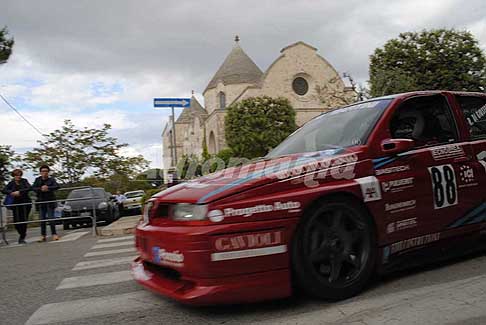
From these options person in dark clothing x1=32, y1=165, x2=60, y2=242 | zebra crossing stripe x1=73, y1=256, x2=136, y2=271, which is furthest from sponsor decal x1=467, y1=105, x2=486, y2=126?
person in dark clothing x1=32, y1=165, x2=60, y2=242

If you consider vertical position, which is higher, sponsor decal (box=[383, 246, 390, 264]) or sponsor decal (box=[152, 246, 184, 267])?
sponsor decal (box=[152, 246, 184, 267])

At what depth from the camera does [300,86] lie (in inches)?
2502

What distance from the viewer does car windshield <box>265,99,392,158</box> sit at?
166 inches

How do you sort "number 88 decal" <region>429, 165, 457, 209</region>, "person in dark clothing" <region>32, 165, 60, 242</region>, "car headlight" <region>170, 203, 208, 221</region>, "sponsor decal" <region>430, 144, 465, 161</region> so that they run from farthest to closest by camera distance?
"person in dark clothing" <region>32, 165, 60, 242</region>
"sponsor decal" <region>430, 144, 465, 161</region>
"number 88 decal" <region>429, 165, 457, 209</region>
"car headlight" <region>170, 203, 208, 221</region>

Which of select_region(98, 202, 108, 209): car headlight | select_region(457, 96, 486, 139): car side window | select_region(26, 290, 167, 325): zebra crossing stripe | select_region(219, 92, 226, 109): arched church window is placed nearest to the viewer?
select_region(26, 290, 167, 325): zebra crossing stripe

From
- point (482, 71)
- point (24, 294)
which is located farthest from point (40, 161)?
point (24, 294)

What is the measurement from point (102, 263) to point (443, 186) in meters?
4.42

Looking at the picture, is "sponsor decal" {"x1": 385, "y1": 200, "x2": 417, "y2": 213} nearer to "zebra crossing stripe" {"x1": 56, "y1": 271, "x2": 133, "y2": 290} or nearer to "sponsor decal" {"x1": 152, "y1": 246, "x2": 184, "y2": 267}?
"sponsor decal" {"x1": 152, "y1": 246, "x2": 184, "y2": 267}

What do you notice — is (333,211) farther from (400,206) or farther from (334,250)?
(400,206)

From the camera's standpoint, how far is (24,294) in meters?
4.66

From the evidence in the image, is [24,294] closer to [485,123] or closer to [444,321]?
[444,321]

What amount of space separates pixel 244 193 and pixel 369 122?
5.04 ft

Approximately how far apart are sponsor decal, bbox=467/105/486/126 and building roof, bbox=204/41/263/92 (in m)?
66.4

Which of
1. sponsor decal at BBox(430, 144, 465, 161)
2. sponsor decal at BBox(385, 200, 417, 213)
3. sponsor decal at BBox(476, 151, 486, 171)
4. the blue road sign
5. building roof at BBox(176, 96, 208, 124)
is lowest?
sponsor decal at BBox(385, 200, 417, 213)
